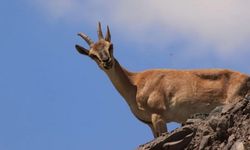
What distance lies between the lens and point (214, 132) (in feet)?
58.5

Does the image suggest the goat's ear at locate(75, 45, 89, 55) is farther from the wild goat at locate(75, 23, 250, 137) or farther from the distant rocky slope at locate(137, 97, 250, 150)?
the distant rocky slope at locate(137, 97, 250, 150)

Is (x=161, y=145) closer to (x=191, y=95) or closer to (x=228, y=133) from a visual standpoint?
(x=228, y=133)

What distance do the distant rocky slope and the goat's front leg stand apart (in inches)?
103

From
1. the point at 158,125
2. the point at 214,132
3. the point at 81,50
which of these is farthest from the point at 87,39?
the point at 214,132

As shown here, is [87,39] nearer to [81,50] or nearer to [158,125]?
[81,50]

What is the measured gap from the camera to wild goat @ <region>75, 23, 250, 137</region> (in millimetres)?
21844

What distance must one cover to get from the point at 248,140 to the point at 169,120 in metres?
5.15

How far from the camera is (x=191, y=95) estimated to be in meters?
22.2

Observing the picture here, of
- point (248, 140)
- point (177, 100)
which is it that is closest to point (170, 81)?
point (177, 100)

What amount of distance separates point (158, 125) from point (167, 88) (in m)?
1.42

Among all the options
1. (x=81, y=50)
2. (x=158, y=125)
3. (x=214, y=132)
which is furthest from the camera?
(x=81, y=50)

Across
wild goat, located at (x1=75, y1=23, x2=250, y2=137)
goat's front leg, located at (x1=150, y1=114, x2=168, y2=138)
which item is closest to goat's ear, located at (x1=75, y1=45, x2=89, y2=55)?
wild goat, located at (x1=75, y1=23, x2=250, y2=137)

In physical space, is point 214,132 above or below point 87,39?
below

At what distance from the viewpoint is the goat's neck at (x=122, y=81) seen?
2264 centimetres
